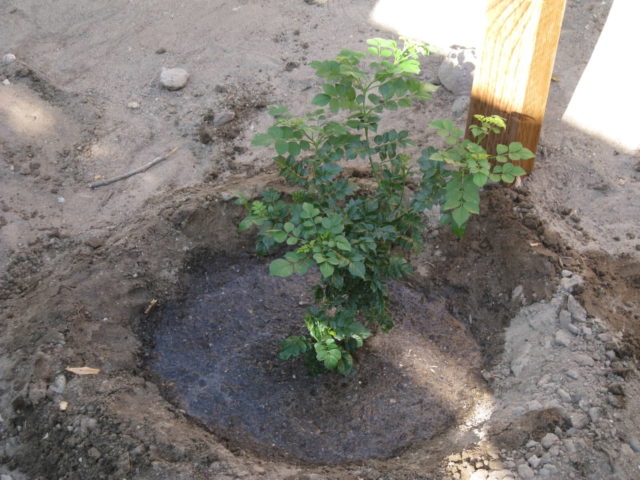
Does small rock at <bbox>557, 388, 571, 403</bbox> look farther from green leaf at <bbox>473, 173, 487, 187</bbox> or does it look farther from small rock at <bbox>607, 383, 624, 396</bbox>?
green leaf at <bbox>473, 173, 487, 187</bbox>

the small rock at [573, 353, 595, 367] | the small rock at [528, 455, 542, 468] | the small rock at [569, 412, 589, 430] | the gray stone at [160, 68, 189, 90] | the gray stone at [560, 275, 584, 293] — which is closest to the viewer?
the small rock at [528, 455, 542, 468]

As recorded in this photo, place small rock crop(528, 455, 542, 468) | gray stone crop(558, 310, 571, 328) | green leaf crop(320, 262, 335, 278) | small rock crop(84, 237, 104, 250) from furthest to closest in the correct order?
small rock crop(84, 237, 104, 250) < gray stone crop(558, 310, 571, 328) < small rock crop(528, 455, 542, 468) < green leaf crop(320, 262, 335, 278)

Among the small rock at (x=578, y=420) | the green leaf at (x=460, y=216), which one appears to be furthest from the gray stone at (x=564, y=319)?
the green leaf at (x=460, y=216)

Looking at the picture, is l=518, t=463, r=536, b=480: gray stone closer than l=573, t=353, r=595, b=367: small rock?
Yes

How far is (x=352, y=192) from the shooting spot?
2934 millimetres

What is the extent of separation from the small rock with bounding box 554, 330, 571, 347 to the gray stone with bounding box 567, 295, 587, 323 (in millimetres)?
96

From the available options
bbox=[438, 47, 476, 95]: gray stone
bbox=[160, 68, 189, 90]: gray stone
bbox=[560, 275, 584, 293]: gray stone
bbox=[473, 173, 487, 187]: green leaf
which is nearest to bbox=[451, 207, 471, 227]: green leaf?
bbox=[473, 173, 487, 187]: green leaf

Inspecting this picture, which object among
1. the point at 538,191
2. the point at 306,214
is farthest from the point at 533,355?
the point at 306,214

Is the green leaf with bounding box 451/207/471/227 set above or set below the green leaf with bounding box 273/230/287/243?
above

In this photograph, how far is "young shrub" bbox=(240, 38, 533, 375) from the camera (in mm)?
2604

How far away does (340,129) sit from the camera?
8.86ft

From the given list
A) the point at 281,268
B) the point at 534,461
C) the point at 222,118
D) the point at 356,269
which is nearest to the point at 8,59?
the point at 222,118

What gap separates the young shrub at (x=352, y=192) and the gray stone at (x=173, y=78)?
9.14ft

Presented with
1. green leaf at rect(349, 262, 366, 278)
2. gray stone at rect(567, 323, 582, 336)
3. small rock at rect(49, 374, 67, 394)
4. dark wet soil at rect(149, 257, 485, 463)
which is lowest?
dark wet soil at rect(149, 257, 485, 463)
